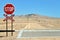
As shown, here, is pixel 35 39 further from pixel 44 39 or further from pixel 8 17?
pixel 8 17

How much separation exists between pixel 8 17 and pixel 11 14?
0.42m

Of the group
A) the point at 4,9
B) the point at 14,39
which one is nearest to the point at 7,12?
the point at 4,9

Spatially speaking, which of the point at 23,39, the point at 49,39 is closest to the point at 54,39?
the point at 49,39

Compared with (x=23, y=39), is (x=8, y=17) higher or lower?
higher

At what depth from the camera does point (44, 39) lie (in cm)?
1942

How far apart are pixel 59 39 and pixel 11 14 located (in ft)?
17.9

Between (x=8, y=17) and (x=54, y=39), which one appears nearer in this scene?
(x=54, y=39)

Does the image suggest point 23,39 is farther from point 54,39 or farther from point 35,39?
point 54,39

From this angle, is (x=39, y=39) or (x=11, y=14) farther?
(x=11, y=14)

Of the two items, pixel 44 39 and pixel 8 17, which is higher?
pixel 8 17

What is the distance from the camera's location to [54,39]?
19234 mm

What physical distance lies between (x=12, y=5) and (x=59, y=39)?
18.1ft

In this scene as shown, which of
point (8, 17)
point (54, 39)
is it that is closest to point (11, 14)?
point (8, 17)

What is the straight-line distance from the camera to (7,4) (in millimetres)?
21734
